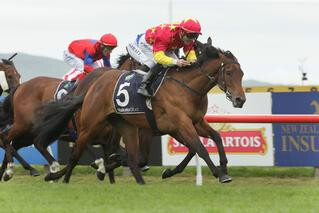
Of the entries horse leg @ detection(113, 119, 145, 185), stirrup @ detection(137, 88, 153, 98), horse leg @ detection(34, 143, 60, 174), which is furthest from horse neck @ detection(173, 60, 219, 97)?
horse leg @ detection(34, 143, 60, 174)

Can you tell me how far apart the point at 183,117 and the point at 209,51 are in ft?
2.31

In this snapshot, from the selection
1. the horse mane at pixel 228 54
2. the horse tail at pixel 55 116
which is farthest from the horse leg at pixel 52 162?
the horse mane at pixel 228 54

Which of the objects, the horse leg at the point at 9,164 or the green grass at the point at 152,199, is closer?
the green grass at the point at 152,199

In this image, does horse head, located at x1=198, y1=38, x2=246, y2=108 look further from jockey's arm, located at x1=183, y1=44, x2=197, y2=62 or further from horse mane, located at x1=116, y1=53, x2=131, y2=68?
horse mane, located at x1=116, y1=53, x2=131, y2=68

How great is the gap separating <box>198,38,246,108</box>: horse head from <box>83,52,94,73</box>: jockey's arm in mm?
2143

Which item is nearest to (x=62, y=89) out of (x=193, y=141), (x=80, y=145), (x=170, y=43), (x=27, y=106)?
(x=27, y=106)

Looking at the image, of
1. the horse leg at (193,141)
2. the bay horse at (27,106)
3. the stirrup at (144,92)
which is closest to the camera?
the horse leg at (193,141)

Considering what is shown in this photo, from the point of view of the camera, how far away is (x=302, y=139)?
9.73 meters

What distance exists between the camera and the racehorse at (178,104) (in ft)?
22.6

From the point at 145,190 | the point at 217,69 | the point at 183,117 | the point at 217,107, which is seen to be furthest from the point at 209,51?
the point at 217,107

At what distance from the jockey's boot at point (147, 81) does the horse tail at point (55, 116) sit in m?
0.97

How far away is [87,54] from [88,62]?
0.38 feet

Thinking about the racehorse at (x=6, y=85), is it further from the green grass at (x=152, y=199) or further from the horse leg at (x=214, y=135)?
the horse leg at (x=214, y=135)

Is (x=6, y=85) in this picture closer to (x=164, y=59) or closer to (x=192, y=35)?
(x=164, y=59)
